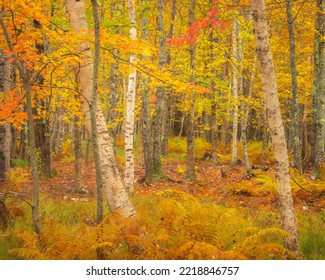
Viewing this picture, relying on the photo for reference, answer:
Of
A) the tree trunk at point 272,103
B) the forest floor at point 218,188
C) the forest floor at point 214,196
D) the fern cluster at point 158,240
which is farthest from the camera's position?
the forest floor at point 218,188

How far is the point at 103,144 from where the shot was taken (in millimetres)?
4781

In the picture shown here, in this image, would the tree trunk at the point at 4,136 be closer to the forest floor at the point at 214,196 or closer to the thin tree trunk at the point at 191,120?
the forest floor at the point at 214,196

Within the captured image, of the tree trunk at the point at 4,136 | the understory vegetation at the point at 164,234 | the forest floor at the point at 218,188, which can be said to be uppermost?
the tree trunk at the point at 4,136

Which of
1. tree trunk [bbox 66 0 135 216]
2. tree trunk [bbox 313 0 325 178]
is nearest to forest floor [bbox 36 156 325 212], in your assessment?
tree trunk [bbox 313 0 325 178]

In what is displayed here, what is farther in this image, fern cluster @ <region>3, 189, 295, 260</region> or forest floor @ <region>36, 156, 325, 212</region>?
forest floor @ <region>36, 156, 325, 212</region>

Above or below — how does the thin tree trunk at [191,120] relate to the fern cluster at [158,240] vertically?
above

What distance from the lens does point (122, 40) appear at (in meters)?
5.77

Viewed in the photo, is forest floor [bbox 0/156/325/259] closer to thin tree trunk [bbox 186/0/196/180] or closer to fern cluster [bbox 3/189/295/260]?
fern cluster [bbox 3/189/295/260]

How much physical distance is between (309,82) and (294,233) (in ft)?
48.9

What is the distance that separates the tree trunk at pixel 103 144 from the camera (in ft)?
15.7

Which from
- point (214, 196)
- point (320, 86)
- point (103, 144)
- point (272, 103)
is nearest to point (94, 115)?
point (103, 144)

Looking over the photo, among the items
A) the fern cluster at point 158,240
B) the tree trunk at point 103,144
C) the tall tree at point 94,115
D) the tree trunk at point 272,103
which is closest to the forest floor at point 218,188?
the tree trunk at point 272,103

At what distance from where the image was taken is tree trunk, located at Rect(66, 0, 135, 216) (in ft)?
15.7
